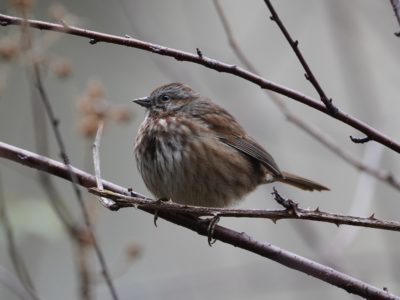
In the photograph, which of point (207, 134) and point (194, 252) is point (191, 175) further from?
point (194, 252)

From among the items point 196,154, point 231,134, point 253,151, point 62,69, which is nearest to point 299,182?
point 253,151

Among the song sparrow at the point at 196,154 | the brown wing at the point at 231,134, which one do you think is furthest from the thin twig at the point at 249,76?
the brown wing at the point at 231,134

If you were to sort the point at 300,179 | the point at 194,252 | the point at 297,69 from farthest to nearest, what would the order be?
1. the point at 297,69
2. the point at 194,252
3. the point at 300,179

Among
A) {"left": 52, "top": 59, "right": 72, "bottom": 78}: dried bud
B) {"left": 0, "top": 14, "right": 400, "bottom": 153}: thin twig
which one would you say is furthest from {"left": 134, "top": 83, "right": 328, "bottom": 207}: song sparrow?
{"left": 0, "top": 14, "right": 400, "bottom": 153}: thin twig

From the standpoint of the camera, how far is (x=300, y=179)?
15.0 feet

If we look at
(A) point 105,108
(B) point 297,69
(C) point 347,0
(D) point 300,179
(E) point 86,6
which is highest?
(E) point 86,6

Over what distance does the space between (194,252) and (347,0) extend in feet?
9.48

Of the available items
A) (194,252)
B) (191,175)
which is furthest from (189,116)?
(194,252)

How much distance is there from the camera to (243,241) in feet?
9.59

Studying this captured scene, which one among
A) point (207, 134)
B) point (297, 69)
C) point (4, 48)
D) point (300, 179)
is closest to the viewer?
point (4, 48)

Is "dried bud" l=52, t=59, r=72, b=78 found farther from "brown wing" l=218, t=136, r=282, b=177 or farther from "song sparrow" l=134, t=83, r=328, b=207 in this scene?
"brown wing" l=218, t=136, r=282, b=177

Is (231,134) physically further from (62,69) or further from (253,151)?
(62,69)

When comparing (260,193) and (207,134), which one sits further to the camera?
(260,193)

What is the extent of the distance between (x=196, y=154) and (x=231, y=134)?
416mm
